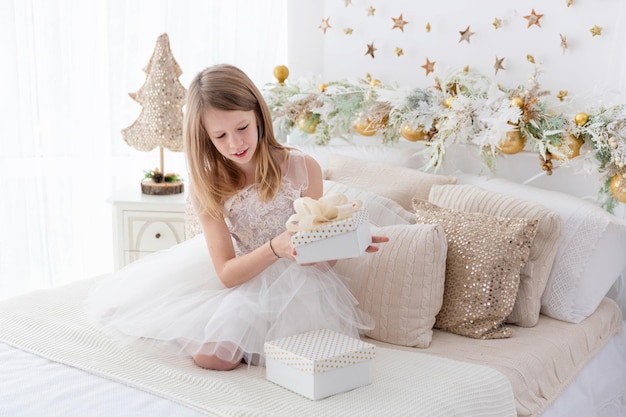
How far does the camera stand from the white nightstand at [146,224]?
2891 millimetres

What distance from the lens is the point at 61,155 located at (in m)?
3.27

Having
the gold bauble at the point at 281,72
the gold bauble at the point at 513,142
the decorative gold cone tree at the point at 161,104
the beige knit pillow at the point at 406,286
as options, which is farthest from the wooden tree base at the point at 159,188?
the gold bauble at the point at 513,142

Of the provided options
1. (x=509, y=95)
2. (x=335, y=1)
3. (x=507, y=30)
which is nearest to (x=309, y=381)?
(x=509, y=95)

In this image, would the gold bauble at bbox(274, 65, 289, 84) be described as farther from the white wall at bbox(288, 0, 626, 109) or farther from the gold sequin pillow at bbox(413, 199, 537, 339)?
the gold sequin pillow at bbox(413, 199, 537, 339)

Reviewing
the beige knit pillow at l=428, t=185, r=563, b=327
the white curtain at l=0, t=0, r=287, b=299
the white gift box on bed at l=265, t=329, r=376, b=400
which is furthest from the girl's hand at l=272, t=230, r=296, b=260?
the white curtain at l=0, t=0, r=287, b=299

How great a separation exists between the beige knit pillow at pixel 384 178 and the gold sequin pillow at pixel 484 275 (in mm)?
410

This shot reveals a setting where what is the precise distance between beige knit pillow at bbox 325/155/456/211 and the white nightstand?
67 centimetres

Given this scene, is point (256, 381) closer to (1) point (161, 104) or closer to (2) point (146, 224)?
Answer: (2) point (146, 224)

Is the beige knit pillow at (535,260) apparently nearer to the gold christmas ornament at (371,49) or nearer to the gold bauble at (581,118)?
the gold bauble at (581,118)

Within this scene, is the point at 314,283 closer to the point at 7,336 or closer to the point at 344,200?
the point at 344,200

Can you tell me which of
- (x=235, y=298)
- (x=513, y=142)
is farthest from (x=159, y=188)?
(x=513, y=142)

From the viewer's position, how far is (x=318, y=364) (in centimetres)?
152

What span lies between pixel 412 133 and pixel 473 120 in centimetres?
24

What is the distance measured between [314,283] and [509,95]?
917 mm
